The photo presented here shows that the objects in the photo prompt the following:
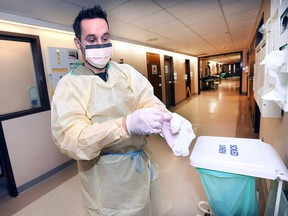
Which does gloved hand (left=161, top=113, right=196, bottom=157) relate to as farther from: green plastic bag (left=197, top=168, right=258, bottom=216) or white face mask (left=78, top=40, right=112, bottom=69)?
white face mask (left=78, top=40, right=112, bottom=69)

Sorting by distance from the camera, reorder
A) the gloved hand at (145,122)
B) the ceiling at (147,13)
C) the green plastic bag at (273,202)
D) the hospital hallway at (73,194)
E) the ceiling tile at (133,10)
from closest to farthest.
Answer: the gloved hand at (145,122) < the green plastic bag at (273,202) < the hospital hallway at (73,194) < the ceiling at (147,13) < the ceiling tile at (133,10)

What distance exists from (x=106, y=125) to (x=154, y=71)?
4636mm

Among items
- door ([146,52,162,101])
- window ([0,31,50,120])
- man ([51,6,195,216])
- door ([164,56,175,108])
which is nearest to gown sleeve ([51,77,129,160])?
man ([51,6,195,216])

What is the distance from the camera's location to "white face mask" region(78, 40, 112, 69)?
0.89 meters

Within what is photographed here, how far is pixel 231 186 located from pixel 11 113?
250 centimetres

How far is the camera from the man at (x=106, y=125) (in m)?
0.66

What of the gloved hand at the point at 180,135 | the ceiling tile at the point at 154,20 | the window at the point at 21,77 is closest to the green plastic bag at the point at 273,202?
the gloved hand at the point at 180,135

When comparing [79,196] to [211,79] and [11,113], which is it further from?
[211,79]

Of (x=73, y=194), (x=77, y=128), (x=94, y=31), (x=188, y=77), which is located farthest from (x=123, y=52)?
(x=188, y=77)

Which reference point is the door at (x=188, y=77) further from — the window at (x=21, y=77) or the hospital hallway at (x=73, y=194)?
the window at (x=21, y=77)

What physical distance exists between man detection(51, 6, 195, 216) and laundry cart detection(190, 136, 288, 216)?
33 cm

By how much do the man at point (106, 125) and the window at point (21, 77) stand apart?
1.76m

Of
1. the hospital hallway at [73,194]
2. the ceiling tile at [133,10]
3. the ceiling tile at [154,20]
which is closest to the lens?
the hospital hallway at [73,194]

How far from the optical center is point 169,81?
629cm
